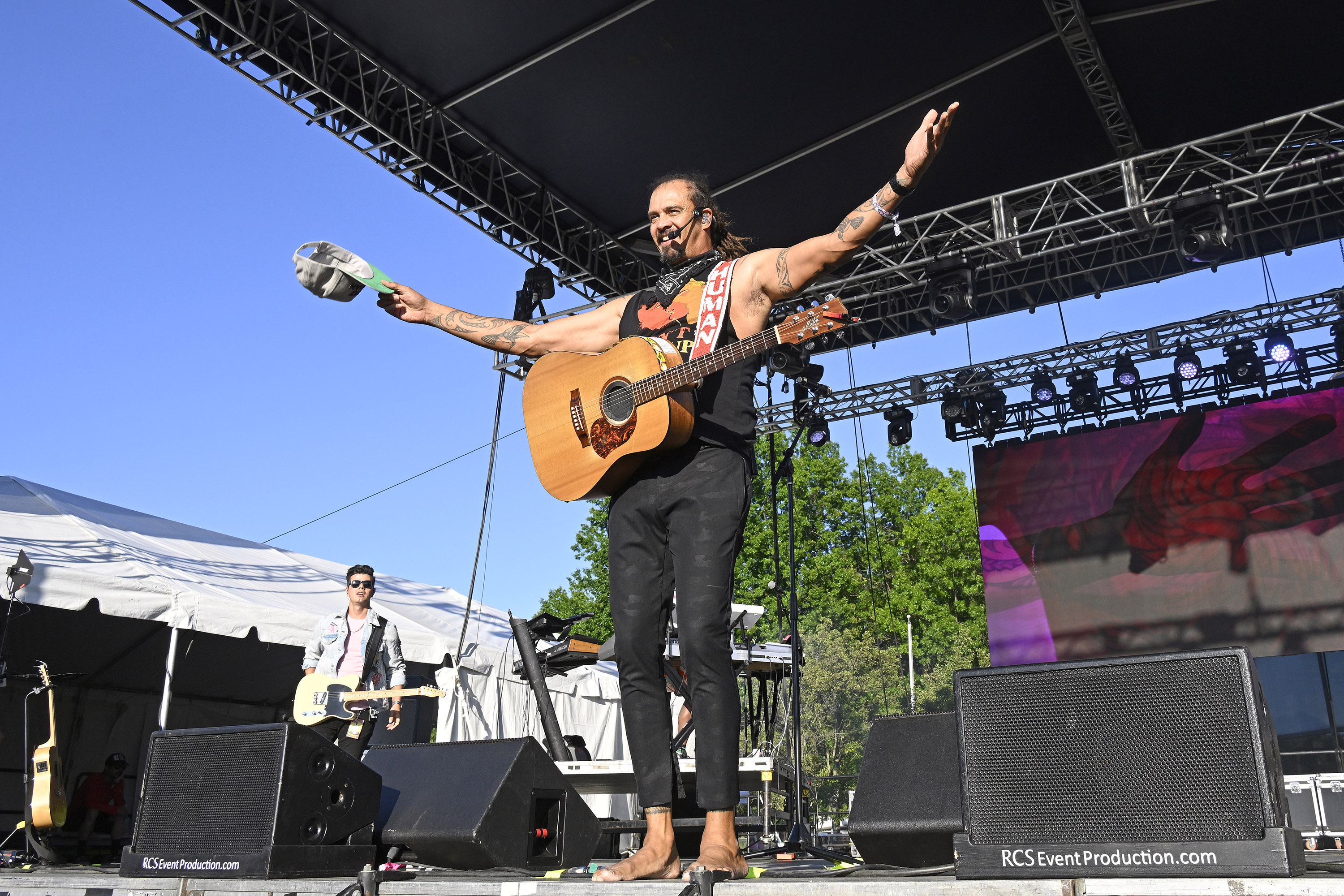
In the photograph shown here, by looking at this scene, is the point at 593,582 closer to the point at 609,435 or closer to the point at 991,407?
the point at 991,407

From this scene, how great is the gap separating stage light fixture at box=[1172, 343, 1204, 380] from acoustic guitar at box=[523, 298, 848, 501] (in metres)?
11.0

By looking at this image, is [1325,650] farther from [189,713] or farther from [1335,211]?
[189,713]

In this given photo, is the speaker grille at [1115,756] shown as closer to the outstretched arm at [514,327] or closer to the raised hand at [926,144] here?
the raised hand at [926,144]

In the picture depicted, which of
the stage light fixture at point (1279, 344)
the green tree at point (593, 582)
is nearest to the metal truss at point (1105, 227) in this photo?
the stage light fixture at point (1279, 344)

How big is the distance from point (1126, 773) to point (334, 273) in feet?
8.24

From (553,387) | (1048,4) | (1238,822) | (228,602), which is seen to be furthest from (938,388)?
(1238,822)

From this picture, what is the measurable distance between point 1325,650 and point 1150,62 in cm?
746

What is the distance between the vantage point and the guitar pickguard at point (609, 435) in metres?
2.68

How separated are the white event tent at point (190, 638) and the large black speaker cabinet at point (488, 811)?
3201 mm

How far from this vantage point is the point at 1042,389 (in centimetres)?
1288

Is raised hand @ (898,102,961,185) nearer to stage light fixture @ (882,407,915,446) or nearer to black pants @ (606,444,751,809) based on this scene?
black pants @ (606,444,751,809)

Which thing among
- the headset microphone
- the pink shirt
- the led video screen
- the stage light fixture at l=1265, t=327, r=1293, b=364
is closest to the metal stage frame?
the stage light fixture at l=1265, t=327, r=1293, b=364

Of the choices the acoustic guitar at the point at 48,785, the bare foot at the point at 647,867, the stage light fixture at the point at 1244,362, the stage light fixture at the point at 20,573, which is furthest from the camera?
the stage light fixture at the point at 1244,362

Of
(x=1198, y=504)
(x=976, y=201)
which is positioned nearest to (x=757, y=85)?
(x=976, y=201)
